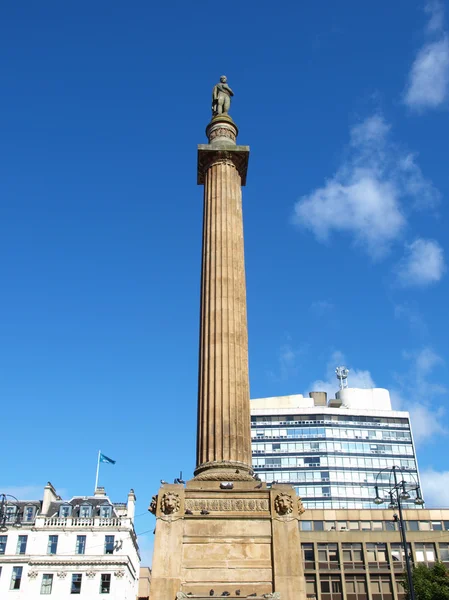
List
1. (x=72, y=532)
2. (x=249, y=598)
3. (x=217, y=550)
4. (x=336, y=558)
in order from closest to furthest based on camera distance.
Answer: (x=249, y=598), (x=217, y=550), (x=72, y=532), (x=336, y=558)

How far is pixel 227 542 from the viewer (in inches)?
717

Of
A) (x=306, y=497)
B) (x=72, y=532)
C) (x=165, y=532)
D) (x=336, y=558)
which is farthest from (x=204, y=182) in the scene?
(x=306, y=497)

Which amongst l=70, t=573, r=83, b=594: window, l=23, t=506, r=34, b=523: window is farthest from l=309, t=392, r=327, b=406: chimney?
l=70, t=573, r=83, b=594: window

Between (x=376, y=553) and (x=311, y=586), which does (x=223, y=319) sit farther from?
(x=376, y=553)

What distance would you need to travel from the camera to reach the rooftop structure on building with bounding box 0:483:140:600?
54844 millimetres

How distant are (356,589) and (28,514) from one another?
3241 cm

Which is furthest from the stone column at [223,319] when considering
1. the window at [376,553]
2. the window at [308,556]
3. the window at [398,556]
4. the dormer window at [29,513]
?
the window at [398,556]

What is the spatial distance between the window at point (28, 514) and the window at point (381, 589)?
110ft

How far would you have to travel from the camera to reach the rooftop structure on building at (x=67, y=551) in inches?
2159

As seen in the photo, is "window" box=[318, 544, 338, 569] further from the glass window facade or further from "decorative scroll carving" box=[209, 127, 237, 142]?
"decorative scroll carving" box=[209, 127, 237, 142]

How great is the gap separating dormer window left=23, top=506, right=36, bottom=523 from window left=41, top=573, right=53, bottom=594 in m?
6.05

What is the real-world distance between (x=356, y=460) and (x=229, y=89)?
8813cm

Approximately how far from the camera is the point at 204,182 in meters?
26.3

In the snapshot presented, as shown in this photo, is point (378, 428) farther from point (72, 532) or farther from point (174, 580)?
point (174, 580)
